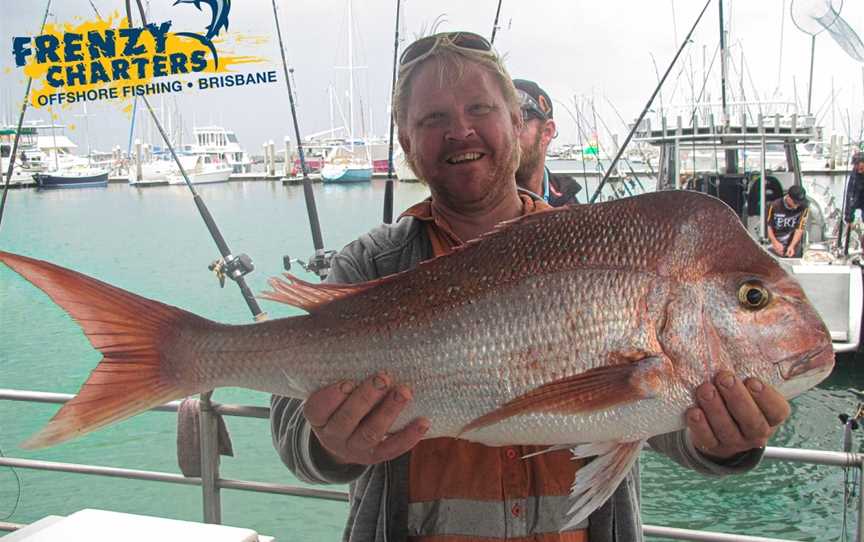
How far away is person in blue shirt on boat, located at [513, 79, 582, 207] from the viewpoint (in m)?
3.73

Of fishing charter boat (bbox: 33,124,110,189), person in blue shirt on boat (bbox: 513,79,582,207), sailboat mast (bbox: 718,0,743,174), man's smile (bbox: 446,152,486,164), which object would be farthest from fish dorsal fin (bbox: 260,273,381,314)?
fishing charter boat (bbox: 33,124,110,189)

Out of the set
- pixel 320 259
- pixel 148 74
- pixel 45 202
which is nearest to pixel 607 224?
pixel 320 259

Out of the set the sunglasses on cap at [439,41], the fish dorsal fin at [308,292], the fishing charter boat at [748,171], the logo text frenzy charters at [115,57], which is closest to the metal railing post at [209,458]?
the fish dorsal fin at [308,292]

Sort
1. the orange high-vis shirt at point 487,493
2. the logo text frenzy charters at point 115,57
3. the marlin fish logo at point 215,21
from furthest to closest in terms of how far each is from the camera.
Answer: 1. the marlin fish logo at point 215,21
2. the logo text frenzy charters at point 115,57
3. the orange high-vis shirt at point 487,493

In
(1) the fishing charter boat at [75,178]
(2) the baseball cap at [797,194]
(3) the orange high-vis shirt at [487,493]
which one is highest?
(2) the baseball cap at [797,194]

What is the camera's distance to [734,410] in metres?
1.52

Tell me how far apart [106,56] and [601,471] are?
25.4 ft

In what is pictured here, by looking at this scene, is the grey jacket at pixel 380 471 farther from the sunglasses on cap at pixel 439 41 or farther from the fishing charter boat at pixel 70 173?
the fishing charter boat at pixel 70 173

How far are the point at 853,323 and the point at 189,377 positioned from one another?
8.22 metres

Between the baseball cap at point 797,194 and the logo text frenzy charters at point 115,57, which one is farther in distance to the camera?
the baseball cap at point 797,194

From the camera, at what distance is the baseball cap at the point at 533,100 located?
3924 mm

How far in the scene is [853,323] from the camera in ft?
26.4

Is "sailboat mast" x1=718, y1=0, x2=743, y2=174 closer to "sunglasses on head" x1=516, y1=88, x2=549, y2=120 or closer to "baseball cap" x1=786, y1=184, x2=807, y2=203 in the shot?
"baseball cap" x1=786, y1=184, x2=807, y2=203

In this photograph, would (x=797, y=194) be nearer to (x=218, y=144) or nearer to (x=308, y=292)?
(x=308, y=292)
